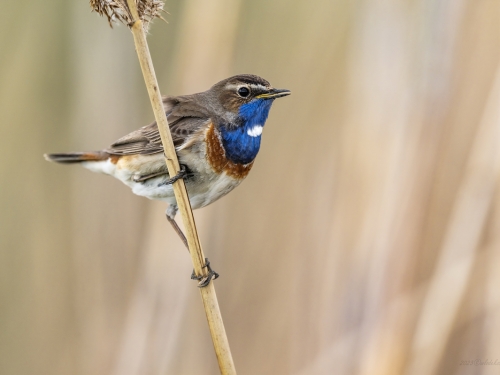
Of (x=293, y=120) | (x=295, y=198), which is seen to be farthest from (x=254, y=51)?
(x=295, y=198)

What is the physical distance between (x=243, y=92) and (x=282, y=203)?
91 cm

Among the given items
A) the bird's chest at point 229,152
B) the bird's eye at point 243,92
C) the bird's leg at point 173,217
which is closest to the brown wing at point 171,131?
the bird's chest at point 229,152

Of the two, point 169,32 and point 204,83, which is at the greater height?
point 169,32

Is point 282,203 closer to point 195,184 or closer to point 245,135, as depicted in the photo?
point 245,135

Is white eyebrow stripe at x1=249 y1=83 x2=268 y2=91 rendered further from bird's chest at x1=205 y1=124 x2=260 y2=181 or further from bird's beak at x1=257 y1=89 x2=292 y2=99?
bird's chest at x1=205 y1=124 x2=260 y2=181

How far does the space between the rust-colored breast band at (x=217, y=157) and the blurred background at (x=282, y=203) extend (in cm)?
50

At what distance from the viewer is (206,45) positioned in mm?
3066

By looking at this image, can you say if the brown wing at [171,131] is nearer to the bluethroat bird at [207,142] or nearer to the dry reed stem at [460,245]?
the bluethroat bird at [207,142]

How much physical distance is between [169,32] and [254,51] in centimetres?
56

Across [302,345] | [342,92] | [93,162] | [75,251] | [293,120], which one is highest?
[342,92]

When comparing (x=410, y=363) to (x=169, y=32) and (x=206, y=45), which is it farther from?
(x=169, y=32)

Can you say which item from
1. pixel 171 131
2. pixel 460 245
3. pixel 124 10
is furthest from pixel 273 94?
pixel 460 245

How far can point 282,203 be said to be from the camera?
355 cm

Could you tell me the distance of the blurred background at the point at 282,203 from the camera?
278 centimetres
